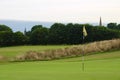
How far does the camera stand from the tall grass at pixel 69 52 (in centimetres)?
2512

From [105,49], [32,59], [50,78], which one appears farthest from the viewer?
[105,49]

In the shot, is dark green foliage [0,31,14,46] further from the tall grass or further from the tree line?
the tall grass

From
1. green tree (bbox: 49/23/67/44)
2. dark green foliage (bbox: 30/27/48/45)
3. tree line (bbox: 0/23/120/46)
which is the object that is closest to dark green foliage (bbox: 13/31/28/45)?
tree line (bbox: 0/23/120/46)

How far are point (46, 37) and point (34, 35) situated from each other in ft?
6.85

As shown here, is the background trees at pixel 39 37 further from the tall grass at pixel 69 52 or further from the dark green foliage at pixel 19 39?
the tall grass at pixel 69 52

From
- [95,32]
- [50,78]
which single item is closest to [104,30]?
[95,32]

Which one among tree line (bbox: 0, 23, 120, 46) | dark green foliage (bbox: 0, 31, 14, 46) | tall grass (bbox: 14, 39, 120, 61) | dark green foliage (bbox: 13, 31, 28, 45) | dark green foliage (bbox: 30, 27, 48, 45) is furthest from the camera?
dark green foliage (bbox: 13, 31, 28, 45)

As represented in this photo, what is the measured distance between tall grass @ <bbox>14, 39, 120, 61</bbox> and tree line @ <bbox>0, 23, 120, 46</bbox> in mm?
13741

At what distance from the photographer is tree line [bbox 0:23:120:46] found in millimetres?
44344

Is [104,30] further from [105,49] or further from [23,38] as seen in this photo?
[105,49]

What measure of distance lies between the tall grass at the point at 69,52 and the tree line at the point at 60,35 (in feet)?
45.1

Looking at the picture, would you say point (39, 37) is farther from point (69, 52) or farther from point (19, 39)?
point (69, 52)

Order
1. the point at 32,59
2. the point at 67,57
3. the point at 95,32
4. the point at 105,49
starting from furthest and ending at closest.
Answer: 1. the point at 95,32
2. the point at 105,49
3. the point at 67,57
4. the point at 32,59

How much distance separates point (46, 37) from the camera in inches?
1805
